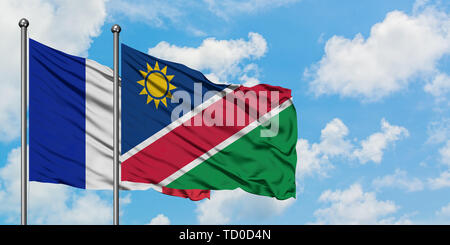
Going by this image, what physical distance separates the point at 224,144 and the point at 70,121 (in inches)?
130

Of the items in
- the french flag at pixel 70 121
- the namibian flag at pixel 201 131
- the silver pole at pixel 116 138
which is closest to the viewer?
the silver pole at pixel 116 138

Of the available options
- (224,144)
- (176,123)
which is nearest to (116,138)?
(176,123)

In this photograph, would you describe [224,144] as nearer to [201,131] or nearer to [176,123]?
[201,131]

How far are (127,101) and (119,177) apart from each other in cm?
160

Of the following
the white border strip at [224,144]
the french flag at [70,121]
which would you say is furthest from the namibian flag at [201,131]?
the french flag at [70,121]

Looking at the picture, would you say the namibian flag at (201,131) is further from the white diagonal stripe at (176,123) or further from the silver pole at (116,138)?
the silver pole at (116,138)

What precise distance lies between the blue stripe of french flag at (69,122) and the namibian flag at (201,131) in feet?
1.69

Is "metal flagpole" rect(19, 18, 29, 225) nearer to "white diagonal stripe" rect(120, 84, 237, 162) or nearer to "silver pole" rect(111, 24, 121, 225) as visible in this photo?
"silver pole" rect(111, 24, 121, 225)

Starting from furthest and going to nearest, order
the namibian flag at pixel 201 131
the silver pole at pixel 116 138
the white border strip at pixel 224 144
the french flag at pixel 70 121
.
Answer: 1. the white border strip at pixel 224 144
2. the namibian flag at pixel 201 131
3. the french flag at pixel 70 121
4. the silver pole at pixel 116 138

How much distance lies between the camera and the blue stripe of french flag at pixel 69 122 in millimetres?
13406

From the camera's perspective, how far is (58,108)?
44.2 feet

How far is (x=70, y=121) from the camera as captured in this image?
532 inches

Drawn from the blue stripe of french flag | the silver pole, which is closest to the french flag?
the blue stripe of french flag
